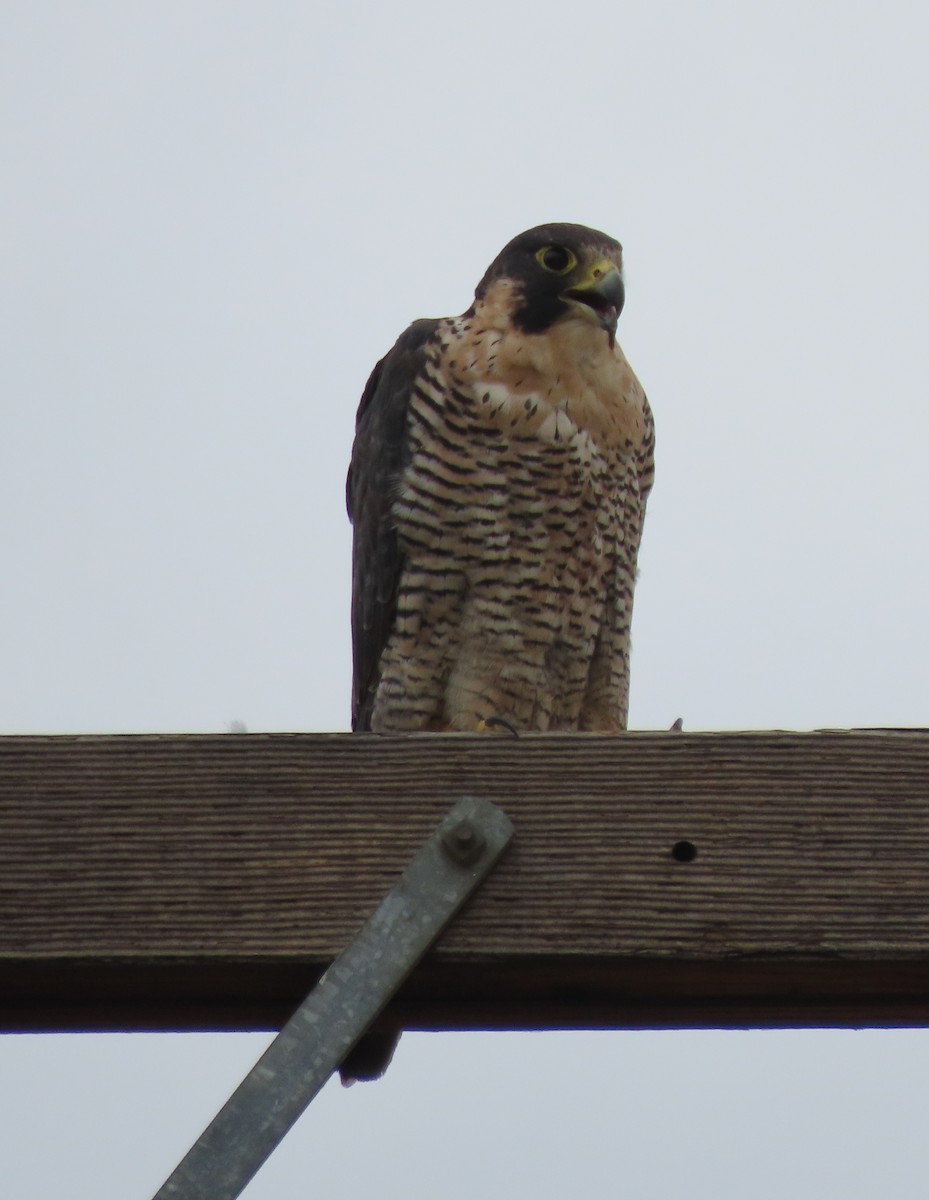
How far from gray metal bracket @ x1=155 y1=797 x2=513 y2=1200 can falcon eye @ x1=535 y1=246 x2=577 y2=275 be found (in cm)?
279

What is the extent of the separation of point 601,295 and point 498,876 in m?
2.75

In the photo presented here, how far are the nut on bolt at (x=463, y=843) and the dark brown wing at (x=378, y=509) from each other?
→ 8.14ft

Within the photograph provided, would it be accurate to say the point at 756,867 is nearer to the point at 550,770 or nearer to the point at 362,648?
the point at 550,770

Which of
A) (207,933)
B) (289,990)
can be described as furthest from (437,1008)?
(207,933)

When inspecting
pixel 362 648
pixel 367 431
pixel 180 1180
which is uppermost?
pixel 367 431

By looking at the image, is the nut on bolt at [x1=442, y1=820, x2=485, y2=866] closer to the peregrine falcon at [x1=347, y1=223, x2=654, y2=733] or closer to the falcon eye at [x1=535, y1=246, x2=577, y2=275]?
the peregrine falcon at [x1=347, y1=223, x2=654, y2=733]

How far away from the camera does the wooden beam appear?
169 cm

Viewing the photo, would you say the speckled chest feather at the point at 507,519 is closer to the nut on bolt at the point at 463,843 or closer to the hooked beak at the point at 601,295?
the hooked beak at the point at 601,295

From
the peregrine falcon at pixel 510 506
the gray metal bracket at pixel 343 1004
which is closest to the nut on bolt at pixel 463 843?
the gray metal bracket at pixel 343 1004

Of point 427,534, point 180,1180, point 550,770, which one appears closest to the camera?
point 180,1180

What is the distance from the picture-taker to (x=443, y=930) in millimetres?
1689

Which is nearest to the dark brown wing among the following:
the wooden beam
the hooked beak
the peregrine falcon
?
the peregrine falcon

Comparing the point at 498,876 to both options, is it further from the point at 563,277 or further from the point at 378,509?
the point at 563,277

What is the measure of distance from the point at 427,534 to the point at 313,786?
233 centimetres
